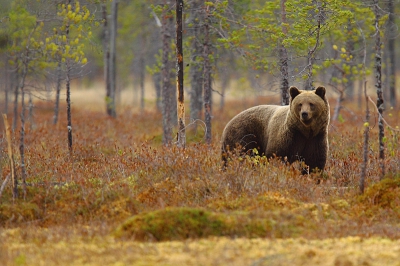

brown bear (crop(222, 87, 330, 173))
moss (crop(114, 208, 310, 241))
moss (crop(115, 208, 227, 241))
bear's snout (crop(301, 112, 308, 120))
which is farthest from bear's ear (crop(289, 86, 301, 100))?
moss (crop(115, 208, 227, 241))

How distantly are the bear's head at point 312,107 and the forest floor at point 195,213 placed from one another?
39.8 inches

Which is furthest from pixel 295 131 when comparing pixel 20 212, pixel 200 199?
pixel 20 212

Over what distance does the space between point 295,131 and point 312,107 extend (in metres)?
0.71

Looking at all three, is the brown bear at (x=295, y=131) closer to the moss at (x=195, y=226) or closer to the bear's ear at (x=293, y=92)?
the bear's ear at (x=293, y=92)

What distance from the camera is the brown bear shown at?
36.1 ft

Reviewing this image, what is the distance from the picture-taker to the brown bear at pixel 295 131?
1100 cm

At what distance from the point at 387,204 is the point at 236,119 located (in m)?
4.58

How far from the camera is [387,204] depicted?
9.05 m

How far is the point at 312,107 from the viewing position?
35.8 feet

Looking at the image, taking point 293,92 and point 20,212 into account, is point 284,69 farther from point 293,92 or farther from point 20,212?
point 20,212

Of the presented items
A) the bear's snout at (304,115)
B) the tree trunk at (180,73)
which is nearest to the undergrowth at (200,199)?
the bear's snout at (304,115)

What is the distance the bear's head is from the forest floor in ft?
3.32

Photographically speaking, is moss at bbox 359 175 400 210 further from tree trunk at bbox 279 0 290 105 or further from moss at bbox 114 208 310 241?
tree trunk at bbox 279 0 290 105

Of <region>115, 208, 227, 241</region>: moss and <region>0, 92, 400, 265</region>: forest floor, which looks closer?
<region>0, 92, 400, 265</region>: forest floor
